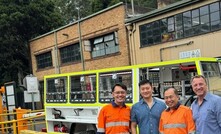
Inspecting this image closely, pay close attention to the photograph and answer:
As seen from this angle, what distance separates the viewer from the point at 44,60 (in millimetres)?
32625

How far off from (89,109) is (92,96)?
36 centimetres

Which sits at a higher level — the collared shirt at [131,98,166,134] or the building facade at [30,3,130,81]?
the building facade at [30,3,130,81]

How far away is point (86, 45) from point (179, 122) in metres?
22.9

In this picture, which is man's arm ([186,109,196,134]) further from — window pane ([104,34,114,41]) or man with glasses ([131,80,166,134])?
window pane ([104,34,114,41])

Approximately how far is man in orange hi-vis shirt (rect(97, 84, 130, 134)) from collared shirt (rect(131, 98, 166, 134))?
12cm

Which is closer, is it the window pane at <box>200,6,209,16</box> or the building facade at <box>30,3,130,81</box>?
the window pane at <box>200,6,209,16</box>

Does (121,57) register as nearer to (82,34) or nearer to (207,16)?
(82,34)

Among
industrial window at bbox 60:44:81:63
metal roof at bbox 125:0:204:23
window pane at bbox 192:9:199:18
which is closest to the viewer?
window pane at bbox 192:9:199:18

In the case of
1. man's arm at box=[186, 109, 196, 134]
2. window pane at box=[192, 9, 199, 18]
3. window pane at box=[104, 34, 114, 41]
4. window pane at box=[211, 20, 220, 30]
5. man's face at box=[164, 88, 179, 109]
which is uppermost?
window pane at box=[192, 9, 199, 18]

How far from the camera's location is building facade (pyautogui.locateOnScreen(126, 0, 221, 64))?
18516 millimetres

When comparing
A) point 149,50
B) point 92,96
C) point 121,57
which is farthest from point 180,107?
point 121,57

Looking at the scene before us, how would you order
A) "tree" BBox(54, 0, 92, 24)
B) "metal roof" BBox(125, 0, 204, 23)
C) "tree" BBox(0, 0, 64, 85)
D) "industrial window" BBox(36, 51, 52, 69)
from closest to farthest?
"metal roof" BBox(125, 0, 204, 23)
"industrial window" BBox(36, 51, 52, 69)
"tree" BBox(0, 0, 64, 85)
"tree" BBox(54, 0, 92, 24)

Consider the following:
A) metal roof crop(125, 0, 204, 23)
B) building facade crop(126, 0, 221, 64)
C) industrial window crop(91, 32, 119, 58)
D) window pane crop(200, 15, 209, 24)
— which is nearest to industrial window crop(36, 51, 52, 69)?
industrial window crop(91, 32, 119, 58)

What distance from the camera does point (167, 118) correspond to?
167 inches
